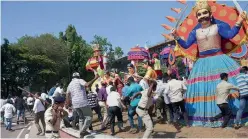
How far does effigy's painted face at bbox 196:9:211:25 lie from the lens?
9537mm

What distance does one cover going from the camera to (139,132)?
9.93 m

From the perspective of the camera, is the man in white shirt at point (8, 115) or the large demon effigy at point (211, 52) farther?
the man in white shirt at point (8, 115)

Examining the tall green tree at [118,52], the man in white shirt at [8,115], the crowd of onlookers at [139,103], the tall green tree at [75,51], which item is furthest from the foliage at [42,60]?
the crowd of onlookers at [139,103]

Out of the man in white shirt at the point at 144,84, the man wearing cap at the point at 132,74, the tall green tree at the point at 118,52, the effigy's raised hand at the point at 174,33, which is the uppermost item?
the tall green tree at the point at 118,52

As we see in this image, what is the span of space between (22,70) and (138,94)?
1542 inches

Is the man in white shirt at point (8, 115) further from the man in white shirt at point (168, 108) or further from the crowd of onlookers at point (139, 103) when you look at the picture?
the man in white shirt at point (168, 108)

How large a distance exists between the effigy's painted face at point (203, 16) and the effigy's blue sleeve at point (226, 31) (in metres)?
0.36

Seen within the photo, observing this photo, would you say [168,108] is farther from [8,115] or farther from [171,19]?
[8,115]

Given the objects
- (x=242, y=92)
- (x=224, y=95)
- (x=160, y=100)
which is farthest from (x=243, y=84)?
(x=160, y=100)

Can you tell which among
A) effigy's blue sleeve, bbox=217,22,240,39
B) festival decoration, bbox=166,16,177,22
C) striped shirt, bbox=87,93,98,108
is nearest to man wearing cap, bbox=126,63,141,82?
striped shirt, bbox=87,93,98,108

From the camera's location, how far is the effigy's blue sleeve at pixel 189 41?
1015 centimetres

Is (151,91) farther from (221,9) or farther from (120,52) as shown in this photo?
(120,52)

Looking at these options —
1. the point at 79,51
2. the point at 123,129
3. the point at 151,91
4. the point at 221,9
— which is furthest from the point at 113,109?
the point at 79,51

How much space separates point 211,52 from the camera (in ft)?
31.7
